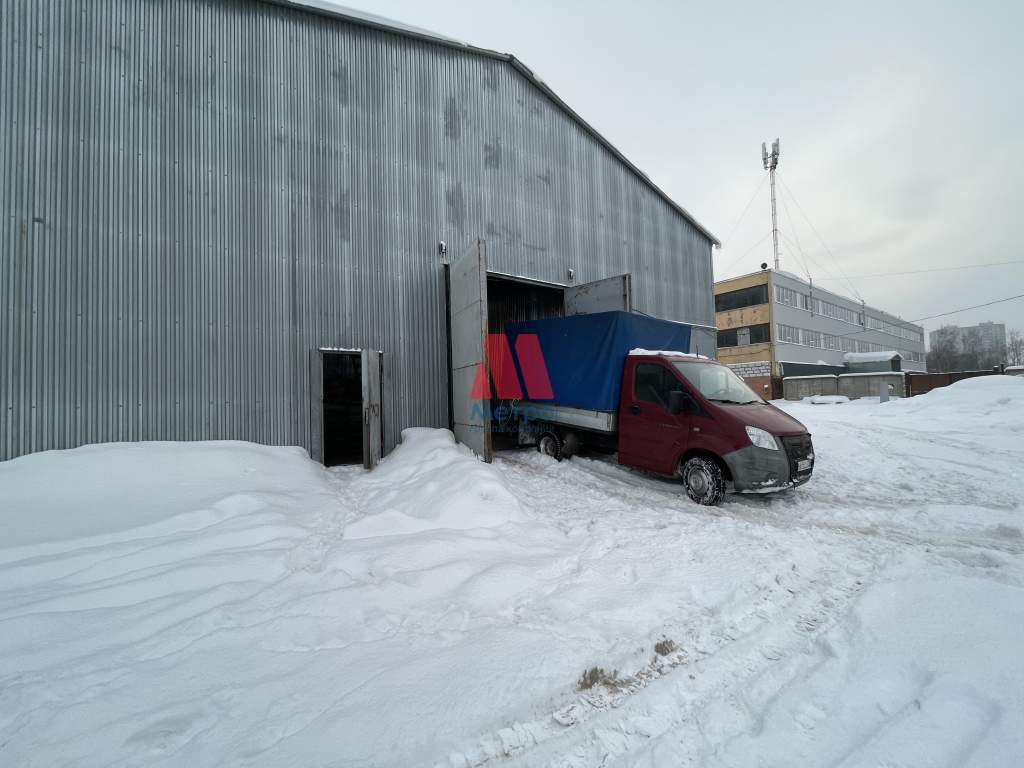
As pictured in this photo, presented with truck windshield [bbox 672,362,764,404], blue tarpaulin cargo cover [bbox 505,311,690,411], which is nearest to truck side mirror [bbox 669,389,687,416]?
truck windshield [bbox 672,362,764,404]

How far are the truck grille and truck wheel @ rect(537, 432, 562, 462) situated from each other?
417 centimetres

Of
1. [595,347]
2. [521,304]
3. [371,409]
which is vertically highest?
[521,304]

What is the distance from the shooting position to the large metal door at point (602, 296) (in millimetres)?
9742

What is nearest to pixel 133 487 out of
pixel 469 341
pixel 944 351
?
pixel 469 341

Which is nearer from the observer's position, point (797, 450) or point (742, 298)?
point (797, 450)

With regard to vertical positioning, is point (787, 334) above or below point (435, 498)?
above

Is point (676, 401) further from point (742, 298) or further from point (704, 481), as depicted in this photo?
point (742, 298)

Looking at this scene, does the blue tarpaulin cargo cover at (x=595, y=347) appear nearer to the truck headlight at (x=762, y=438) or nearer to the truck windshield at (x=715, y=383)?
the truck windshield at (x=715, y=383)

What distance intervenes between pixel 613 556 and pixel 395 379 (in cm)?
648

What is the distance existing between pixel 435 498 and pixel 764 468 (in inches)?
176

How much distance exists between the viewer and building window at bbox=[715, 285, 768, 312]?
37.4 m

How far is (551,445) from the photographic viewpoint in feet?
29.2

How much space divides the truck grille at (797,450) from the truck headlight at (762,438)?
16 cm

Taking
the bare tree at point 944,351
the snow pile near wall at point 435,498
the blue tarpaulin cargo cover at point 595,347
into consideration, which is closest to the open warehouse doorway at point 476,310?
the snow pile near wall at point 435,498
